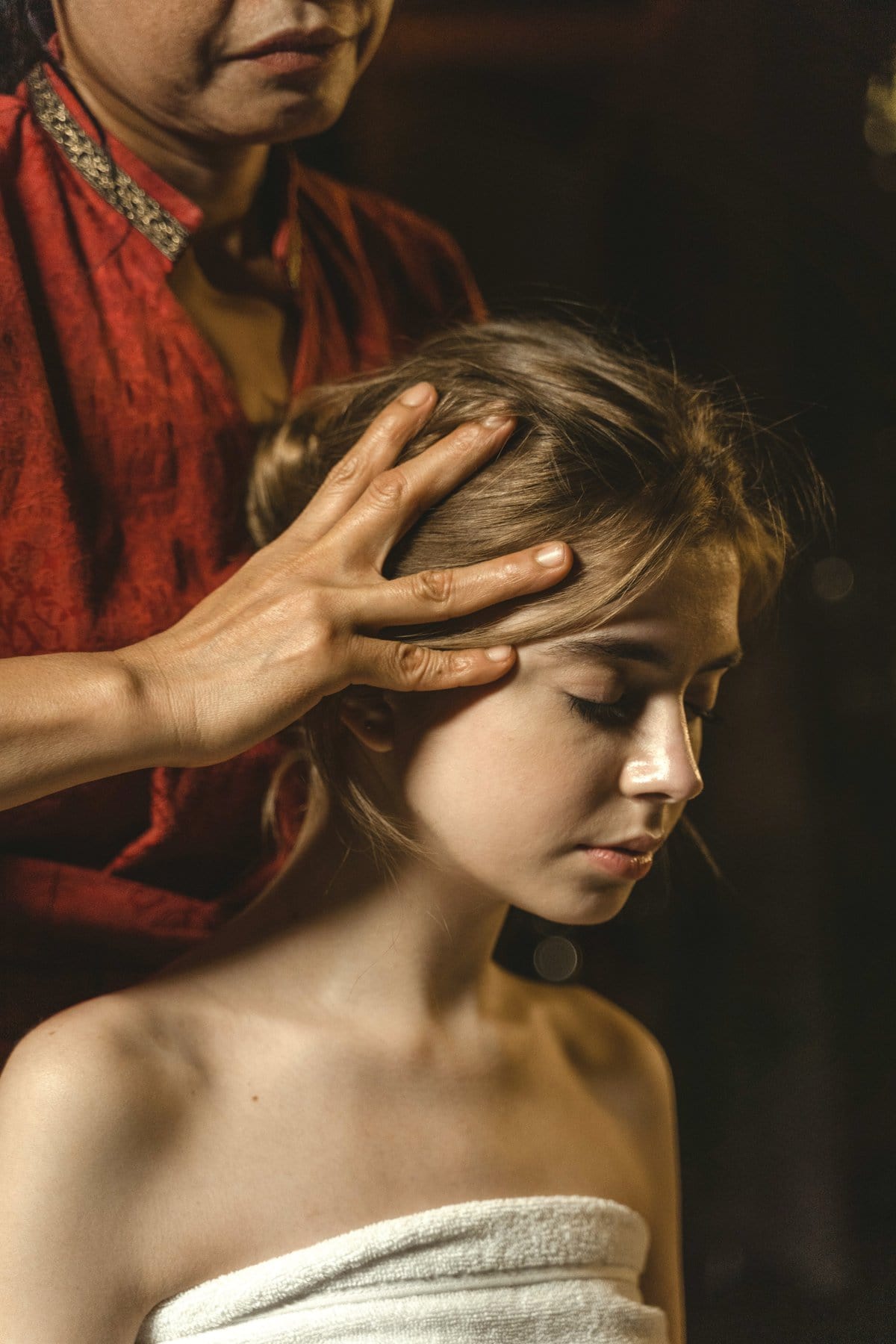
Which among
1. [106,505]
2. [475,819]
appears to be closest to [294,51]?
[106,505]

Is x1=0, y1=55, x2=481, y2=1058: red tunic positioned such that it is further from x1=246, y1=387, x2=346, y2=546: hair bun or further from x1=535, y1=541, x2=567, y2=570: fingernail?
x1=535, y1=541, x2=567, y2=570: fingernail

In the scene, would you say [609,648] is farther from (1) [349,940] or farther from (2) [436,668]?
(1) [349,940]

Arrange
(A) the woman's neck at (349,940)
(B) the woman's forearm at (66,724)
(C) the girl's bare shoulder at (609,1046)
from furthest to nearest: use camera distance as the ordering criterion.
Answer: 1. (C) the girl's bare shoulder at (609,1046)
2. (A) the woman's neck at (349,940)
3. (B) the woman's forearm at (66,724)

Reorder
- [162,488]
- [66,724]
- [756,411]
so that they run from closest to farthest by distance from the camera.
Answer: [66,724] → [162,488] → [756,411]

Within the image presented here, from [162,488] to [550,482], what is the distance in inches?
13.4

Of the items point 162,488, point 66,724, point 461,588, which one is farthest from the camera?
point 162,488

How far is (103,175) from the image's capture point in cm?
94

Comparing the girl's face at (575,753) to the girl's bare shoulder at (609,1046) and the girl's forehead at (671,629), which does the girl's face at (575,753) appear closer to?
the girl's forehead at (671,629)

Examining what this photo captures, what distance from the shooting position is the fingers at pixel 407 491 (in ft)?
2.94

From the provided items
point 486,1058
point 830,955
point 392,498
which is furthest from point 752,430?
point 486,1058

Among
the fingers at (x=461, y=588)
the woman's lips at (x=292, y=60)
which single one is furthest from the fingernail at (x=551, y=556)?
the woman's lips at (x=292, y=60)

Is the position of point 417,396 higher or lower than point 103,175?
lower

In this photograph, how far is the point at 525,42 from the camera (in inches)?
41.3

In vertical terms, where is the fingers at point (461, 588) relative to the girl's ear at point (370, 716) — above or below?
above
